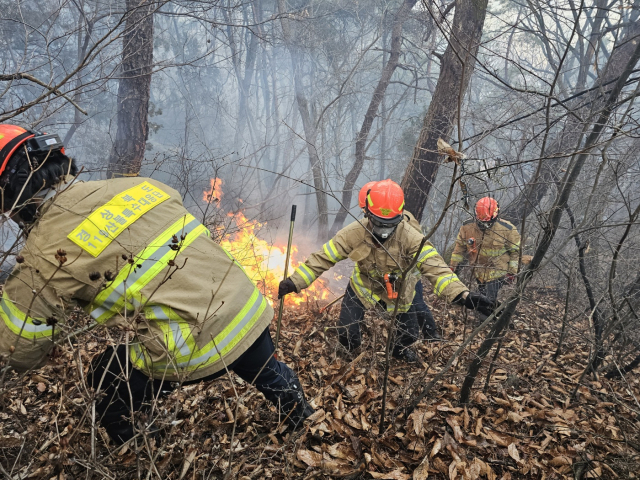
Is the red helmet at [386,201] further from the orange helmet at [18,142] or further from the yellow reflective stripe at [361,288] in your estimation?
the orange helmet at [18,142]

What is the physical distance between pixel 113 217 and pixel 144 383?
1.04 meters

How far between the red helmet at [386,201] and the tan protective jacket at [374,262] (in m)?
0.22

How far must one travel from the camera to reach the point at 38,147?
81.6 inches

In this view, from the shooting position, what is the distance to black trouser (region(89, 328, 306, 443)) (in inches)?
89.0

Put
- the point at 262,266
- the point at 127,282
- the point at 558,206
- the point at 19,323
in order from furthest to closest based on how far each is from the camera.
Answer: the point at 262,266 < the point at 558,206 < the point at 127,282 < the point at 19,323

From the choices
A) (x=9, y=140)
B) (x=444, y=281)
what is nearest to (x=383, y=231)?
(x=444, y=281)

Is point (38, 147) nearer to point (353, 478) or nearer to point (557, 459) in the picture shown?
point (353, 478)

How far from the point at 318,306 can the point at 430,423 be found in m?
3.23

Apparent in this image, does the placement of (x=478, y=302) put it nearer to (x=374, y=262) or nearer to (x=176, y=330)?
(x=374, y=262)

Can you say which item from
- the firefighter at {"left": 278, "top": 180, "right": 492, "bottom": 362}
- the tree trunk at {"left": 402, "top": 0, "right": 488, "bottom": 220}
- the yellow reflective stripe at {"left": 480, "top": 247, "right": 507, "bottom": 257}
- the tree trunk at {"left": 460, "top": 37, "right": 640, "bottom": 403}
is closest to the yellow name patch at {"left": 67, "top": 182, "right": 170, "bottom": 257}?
the firefighter at {"left": 278, "top": 180, "right": 492, "bottom": 362}

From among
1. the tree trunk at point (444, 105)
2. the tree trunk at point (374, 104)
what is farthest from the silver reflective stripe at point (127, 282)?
the tree trunk at point (374, 104)

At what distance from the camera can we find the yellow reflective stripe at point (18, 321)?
A: 1860 mm

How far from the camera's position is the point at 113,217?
202cm

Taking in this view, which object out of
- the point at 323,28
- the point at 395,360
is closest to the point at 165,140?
the point at 323,28
